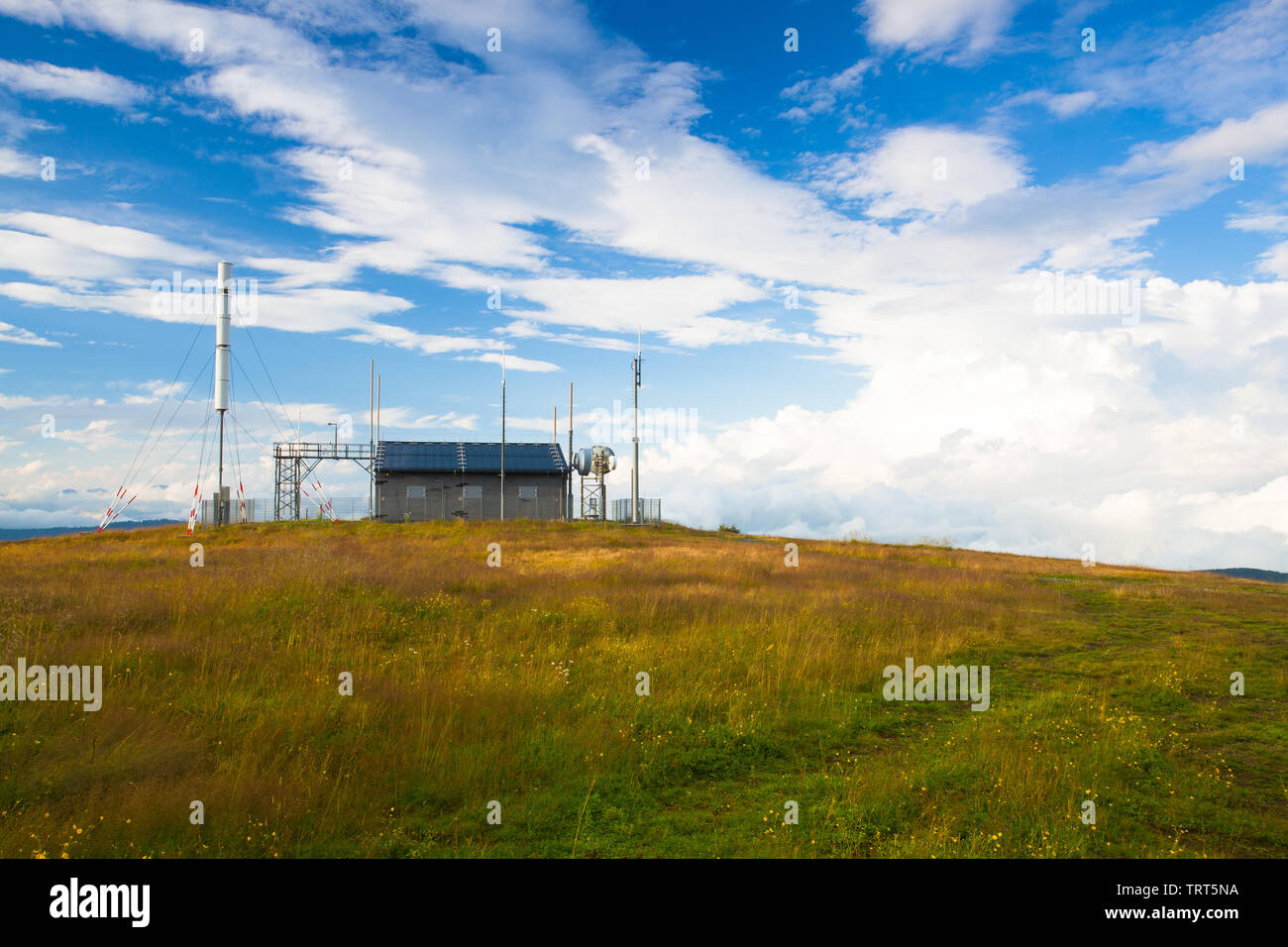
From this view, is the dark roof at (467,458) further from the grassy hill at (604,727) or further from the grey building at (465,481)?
the grassy hill at (604,727)

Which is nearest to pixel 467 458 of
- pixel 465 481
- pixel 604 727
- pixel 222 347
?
pixel 465 481

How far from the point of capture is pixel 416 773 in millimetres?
6848

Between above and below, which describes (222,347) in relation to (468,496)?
above

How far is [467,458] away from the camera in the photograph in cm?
5203

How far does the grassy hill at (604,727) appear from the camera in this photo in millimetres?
5883

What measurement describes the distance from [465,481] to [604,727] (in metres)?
45.1

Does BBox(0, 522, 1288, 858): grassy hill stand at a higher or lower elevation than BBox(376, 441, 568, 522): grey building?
lower

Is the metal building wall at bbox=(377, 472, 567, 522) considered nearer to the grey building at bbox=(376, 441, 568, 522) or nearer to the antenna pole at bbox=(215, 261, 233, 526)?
the grey building at bbox=(376, 441, 568, 522)

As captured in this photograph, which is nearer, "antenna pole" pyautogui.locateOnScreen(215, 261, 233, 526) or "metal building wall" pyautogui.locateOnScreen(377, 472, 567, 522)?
"antenna pole" pyautogui.locateOnScreen(215, 261, 233, 526)

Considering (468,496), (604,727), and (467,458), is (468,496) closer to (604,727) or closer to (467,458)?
(467,458)

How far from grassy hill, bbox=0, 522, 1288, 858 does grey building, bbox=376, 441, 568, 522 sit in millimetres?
34043

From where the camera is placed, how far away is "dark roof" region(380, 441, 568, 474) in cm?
5075

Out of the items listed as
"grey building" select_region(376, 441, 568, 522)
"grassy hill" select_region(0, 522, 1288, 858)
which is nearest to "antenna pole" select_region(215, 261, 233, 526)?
"grey building" select_region(376, 441, 568, 522)
